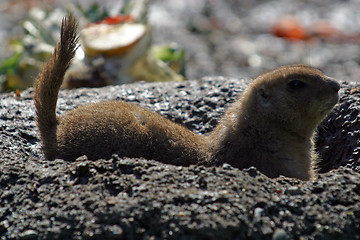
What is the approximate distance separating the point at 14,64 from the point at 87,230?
5.51 metres

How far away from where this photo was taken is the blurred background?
38.1 ft

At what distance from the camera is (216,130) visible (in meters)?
5.29

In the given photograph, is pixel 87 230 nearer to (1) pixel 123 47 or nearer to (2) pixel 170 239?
(2) pixel 170 239

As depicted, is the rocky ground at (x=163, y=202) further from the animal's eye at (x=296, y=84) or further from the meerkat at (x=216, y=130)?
the animal's eye at (x=296, y=84)

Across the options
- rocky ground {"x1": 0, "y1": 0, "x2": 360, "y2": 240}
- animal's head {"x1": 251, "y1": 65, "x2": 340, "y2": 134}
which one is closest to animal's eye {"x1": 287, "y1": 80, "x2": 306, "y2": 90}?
animal's head {"x1": 251, "y1": 65, "x2": 340, "y2": 134}

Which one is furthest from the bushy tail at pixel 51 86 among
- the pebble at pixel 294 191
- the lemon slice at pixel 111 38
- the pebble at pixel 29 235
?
the lemon slice at pixel 111 38

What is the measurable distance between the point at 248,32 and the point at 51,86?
9.75 metres

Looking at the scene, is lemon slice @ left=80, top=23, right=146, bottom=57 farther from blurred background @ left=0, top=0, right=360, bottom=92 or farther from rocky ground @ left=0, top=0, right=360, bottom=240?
rocky ground @ left=0, top=0, right=360, bottom=240

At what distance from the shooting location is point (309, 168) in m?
5.18

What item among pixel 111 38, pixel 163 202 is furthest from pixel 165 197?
pixel 111 38

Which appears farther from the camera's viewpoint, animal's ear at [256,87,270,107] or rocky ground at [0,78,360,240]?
animal's ear at [256,87,270,107]

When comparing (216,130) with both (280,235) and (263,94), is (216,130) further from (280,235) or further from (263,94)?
(280,235)

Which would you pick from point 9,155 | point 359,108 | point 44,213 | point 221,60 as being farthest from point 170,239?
point 221,60

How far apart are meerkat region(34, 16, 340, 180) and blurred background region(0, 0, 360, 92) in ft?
17.0
